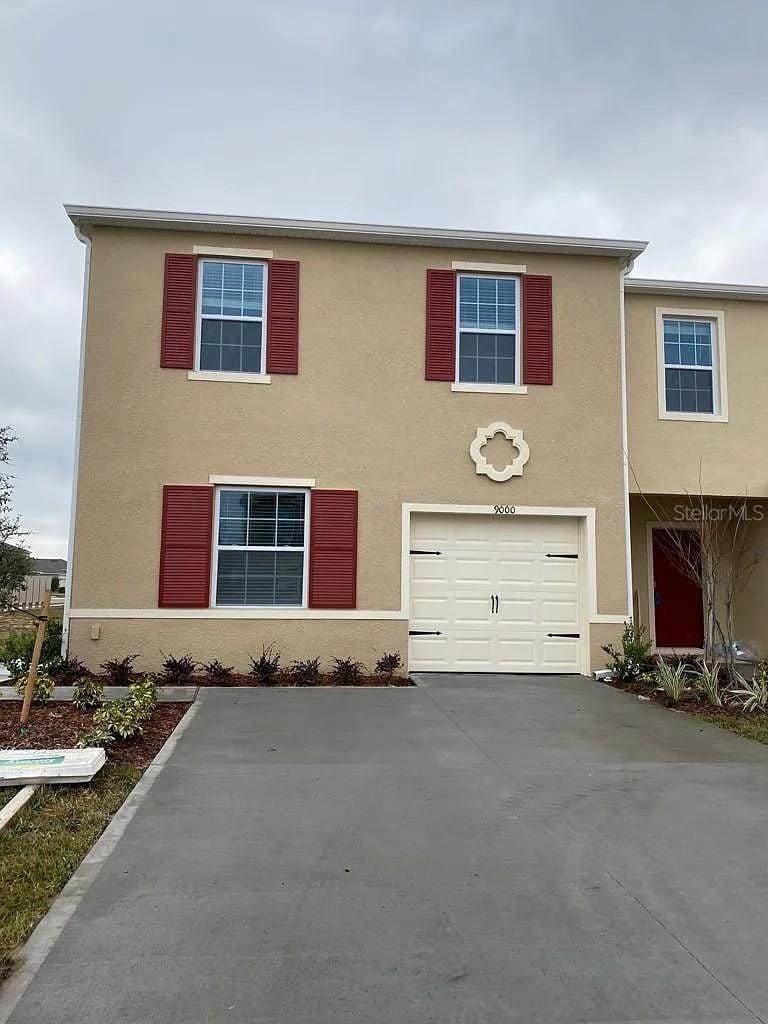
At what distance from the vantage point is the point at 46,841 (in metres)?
4.32

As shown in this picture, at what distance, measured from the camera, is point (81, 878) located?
3842mm

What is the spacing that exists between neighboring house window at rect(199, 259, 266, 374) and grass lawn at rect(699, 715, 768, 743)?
7.36 meters

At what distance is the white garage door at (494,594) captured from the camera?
11234mm

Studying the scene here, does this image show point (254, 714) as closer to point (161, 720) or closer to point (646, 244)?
point (161, 720)

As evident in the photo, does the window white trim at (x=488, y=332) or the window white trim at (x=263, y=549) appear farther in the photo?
the window white trim at (x=488, y=332)

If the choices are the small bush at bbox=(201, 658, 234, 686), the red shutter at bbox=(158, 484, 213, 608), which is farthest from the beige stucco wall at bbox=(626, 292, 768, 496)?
the small bush at bbox=(201, 658, 234, 686)

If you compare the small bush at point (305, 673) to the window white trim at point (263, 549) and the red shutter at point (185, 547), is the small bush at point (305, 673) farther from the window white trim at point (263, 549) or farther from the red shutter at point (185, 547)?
the red shutter at point (185, 547)

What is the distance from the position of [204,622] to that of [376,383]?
4.14 m

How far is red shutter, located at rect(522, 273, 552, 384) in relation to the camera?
11.5 metres

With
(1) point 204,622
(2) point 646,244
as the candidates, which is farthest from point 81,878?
(2) point 646,244

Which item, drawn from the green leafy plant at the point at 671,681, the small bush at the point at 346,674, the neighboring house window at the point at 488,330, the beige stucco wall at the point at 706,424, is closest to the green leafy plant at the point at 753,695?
the green leafy plant at the point at 671,681

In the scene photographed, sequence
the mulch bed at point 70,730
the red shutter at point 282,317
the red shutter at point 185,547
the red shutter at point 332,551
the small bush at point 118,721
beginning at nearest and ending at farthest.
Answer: the mulch bed at point 70,730
the small bush at point 118,721
the red shutter at point 185,547
the red shutter at point 332,551
the red shutter at point 282,317

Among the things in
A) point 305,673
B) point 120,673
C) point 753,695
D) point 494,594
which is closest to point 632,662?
point 753,695

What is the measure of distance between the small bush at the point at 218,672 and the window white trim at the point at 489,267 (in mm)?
6601
